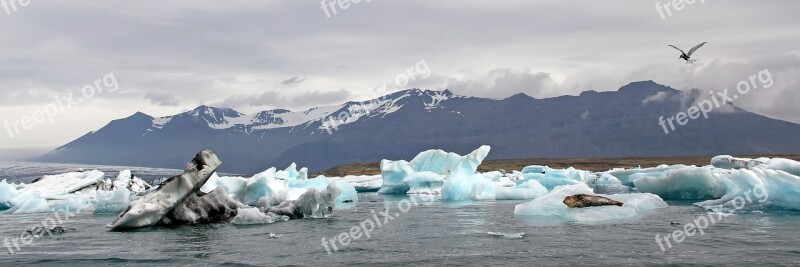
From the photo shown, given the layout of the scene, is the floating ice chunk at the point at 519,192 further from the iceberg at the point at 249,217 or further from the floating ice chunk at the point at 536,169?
the floating ice chunk at the point at 536,169

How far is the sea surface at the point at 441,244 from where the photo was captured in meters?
15.8

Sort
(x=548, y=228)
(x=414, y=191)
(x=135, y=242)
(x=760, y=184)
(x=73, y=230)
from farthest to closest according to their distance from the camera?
(x=414, y=191) → (x=760, y=184) → (x=73, y=230) → (x=548, y=228) → (x=135, y=242)

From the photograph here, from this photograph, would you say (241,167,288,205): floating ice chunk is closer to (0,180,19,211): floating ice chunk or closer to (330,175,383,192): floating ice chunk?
(0,180,19,211): floating ice chunk

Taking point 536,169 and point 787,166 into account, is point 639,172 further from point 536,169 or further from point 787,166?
point 536,169

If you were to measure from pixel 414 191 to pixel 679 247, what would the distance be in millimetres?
35137

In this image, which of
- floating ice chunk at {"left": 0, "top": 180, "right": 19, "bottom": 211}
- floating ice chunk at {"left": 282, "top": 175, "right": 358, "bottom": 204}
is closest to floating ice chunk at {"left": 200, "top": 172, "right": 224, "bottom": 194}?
floating ice chunk at {"left": 282, "top": 175, "right": 358, "bottom": 204}

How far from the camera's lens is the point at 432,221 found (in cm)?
2559

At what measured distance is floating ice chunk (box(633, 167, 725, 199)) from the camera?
36.3 meters

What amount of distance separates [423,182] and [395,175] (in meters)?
2.85

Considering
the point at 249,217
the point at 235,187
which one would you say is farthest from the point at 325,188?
the point at 249,217

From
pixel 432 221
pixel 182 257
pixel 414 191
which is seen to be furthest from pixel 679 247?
pixel 414 191

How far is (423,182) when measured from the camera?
2002 inches

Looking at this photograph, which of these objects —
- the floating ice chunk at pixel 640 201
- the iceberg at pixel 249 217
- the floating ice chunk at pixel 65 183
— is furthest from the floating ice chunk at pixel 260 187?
the floating ice chunk at pixel 65 183

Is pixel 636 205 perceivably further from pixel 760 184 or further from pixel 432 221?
A: pixel 432 221
